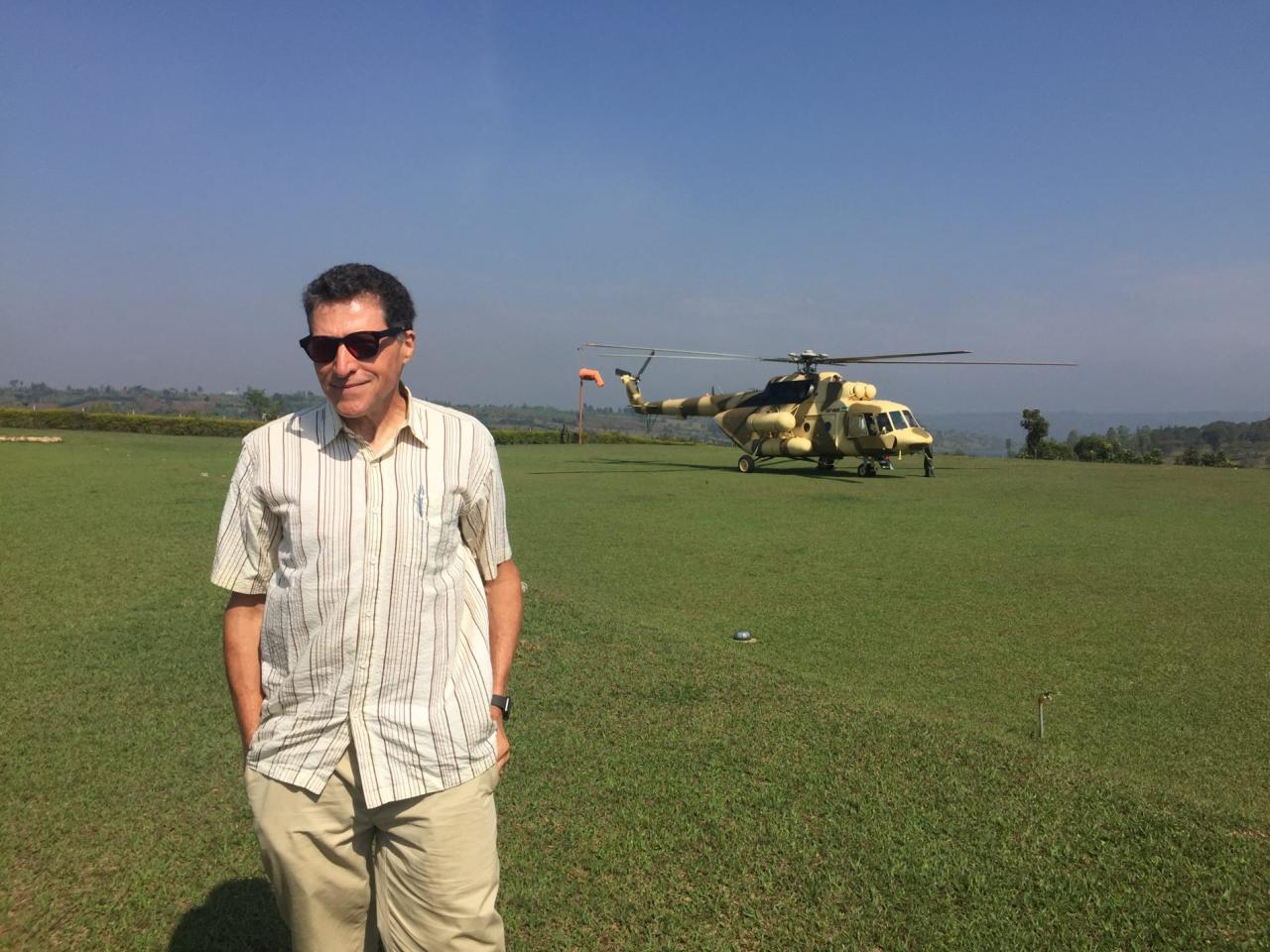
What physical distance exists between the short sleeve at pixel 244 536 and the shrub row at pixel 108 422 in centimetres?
3490

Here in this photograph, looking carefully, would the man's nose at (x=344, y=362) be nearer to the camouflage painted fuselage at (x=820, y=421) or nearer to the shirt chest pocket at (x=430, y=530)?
the shirt chest pocket at (x=430, y=530)

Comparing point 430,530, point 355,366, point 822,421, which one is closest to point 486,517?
point 430,530

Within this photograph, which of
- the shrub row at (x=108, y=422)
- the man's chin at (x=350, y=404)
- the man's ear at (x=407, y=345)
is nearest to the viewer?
the man's chin at (x=350, y=404)

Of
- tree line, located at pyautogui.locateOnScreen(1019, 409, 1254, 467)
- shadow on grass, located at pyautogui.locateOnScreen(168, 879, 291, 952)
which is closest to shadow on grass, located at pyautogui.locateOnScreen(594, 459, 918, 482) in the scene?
tree line, located at pyautogui.locateOnScreen(1019, 409, 1254, 467)

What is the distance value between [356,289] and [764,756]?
122 inches

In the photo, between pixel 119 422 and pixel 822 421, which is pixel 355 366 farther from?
pixel 119 422

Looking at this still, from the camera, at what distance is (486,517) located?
226 centimetres

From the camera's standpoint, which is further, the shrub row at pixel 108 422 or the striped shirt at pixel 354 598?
the shrub row at pixel 108 422

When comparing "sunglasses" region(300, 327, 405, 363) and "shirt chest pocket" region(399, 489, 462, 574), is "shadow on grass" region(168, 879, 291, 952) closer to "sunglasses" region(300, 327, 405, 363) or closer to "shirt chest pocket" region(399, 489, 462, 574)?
"shirt chest pocket" region(399, 489, 462, 574)

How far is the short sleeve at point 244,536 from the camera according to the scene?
6.81 ft

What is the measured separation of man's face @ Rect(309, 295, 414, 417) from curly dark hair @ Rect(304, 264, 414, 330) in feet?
0.05

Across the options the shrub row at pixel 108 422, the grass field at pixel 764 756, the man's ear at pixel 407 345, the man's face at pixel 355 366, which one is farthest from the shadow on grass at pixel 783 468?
the man's face at pixel 355 366

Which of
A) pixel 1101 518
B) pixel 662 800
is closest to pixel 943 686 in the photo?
pixel 662 800

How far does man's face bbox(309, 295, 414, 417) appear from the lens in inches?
79.0
